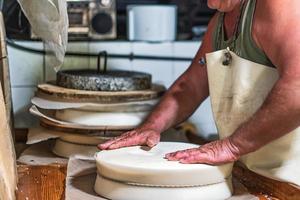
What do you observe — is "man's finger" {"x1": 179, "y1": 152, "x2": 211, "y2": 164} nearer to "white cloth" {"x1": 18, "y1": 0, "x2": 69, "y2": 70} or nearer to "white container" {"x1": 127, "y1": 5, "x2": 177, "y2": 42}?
"white cloth" {"x1": 18, "y1": 0, "x2": 69, "y2": 70}

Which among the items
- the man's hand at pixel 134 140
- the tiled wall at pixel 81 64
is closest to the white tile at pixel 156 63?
the tiled wall at pixel 81 64

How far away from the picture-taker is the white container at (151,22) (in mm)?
1950

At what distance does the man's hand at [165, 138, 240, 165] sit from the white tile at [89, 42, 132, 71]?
0.82 metres

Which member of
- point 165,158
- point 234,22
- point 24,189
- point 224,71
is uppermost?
point 234,22

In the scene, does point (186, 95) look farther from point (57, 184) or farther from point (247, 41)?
point (57, 184)

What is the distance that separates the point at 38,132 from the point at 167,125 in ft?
1.32

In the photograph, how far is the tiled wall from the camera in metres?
1.97

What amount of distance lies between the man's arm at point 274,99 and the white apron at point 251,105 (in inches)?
3.1

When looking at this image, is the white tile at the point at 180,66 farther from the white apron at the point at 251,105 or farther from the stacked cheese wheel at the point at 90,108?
the white apron at the point at 251,105

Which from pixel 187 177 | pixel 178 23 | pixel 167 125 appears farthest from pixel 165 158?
pixel 178 23

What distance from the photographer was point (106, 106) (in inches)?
63.8

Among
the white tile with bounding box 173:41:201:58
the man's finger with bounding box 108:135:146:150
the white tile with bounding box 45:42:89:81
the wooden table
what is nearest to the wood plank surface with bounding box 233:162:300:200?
the wooden table

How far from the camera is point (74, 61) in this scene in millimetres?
2006

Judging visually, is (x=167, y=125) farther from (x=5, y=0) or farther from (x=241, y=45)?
(x=5, y=0)
